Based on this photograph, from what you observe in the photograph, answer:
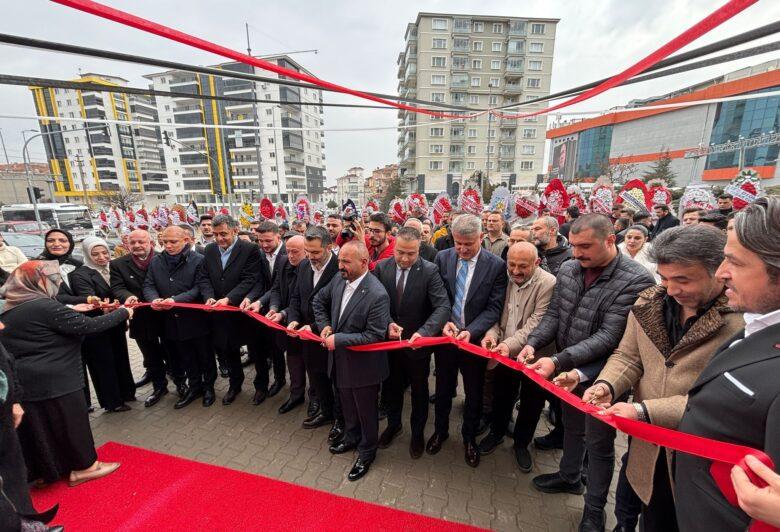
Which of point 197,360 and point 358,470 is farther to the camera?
point 197,360

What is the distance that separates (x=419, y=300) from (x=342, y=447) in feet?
5.79

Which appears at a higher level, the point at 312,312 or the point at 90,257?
the point at 90,257

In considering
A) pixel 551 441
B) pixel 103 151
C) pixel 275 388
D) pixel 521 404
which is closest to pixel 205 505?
pixel 275 388

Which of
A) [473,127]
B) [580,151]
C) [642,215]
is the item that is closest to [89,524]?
[642,215]

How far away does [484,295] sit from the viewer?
321 cm

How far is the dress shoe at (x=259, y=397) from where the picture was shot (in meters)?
4.39

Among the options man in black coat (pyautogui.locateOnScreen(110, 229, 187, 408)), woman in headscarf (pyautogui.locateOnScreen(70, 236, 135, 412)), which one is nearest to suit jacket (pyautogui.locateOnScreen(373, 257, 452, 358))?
man in black coat (pyautogui.locateOnScreen(110, 229, 187, 408))

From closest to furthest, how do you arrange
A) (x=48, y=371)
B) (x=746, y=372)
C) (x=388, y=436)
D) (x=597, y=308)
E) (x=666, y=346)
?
(x=746, y=372), (x=666, y=346), (x=597, y=308), (x=48, y=371), (x=388, y=436)

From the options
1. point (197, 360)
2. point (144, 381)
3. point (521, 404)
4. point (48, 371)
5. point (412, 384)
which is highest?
point (48, 371)

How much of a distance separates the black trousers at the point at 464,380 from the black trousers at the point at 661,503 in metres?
1.43

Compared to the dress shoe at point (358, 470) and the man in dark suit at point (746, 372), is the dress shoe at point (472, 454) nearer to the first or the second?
the dress shoe at point (358, 470)

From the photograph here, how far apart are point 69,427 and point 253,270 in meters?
2.23

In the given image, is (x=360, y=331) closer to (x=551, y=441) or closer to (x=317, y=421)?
(x=317, y=421)

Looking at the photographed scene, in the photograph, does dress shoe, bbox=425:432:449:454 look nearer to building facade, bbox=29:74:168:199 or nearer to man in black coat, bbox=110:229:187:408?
man in black coat, bbox=110:229:187:408
